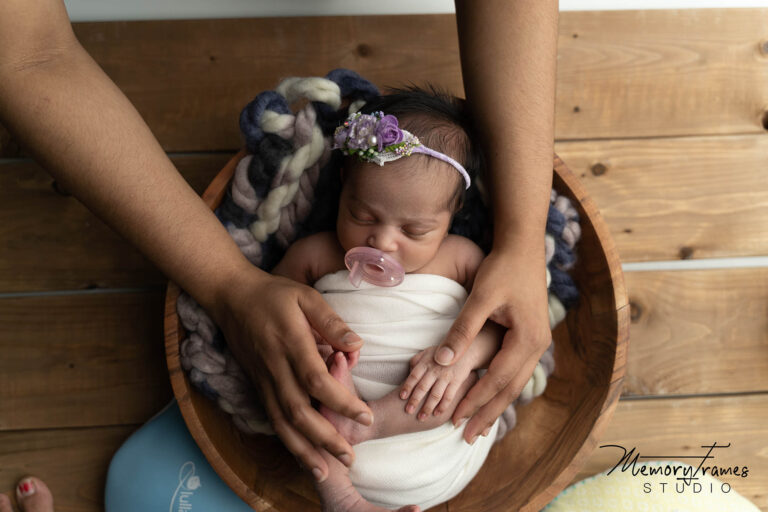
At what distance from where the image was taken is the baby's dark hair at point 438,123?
3.32ft

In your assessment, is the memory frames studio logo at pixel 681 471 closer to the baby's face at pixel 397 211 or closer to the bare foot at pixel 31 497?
the baby's face at pixel 397 211

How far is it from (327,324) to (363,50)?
65 cm

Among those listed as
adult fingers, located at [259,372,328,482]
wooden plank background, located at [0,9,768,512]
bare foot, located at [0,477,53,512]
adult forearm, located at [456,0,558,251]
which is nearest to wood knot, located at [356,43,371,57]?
wooden plank background, located at [0,9,768,512]

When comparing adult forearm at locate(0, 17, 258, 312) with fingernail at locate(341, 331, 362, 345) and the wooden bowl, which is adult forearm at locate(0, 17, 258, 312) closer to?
the wooden bowl

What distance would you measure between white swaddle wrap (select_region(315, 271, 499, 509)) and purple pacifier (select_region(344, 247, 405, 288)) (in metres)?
0.04

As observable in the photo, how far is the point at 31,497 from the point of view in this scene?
3.94 feet

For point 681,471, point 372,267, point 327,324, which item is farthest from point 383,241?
point 681,471

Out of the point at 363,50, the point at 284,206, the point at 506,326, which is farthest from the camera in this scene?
the point at 363,50

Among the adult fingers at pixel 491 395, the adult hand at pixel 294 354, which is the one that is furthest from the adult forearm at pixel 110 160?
the adult fingers at pixel 491 395

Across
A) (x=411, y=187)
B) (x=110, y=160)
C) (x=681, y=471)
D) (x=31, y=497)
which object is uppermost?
(x=110, y=160)

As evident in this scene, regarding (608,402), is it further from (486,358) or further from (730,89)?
(730,89)

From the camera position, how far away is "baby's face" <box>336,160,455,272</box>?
3.24 feet

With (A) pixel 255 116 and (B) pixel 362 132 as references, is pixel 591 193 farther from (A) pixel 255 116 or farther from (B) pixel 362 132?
(A) pixel 255 116

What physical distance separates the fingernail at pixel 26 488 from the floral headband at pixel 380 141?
834mm
